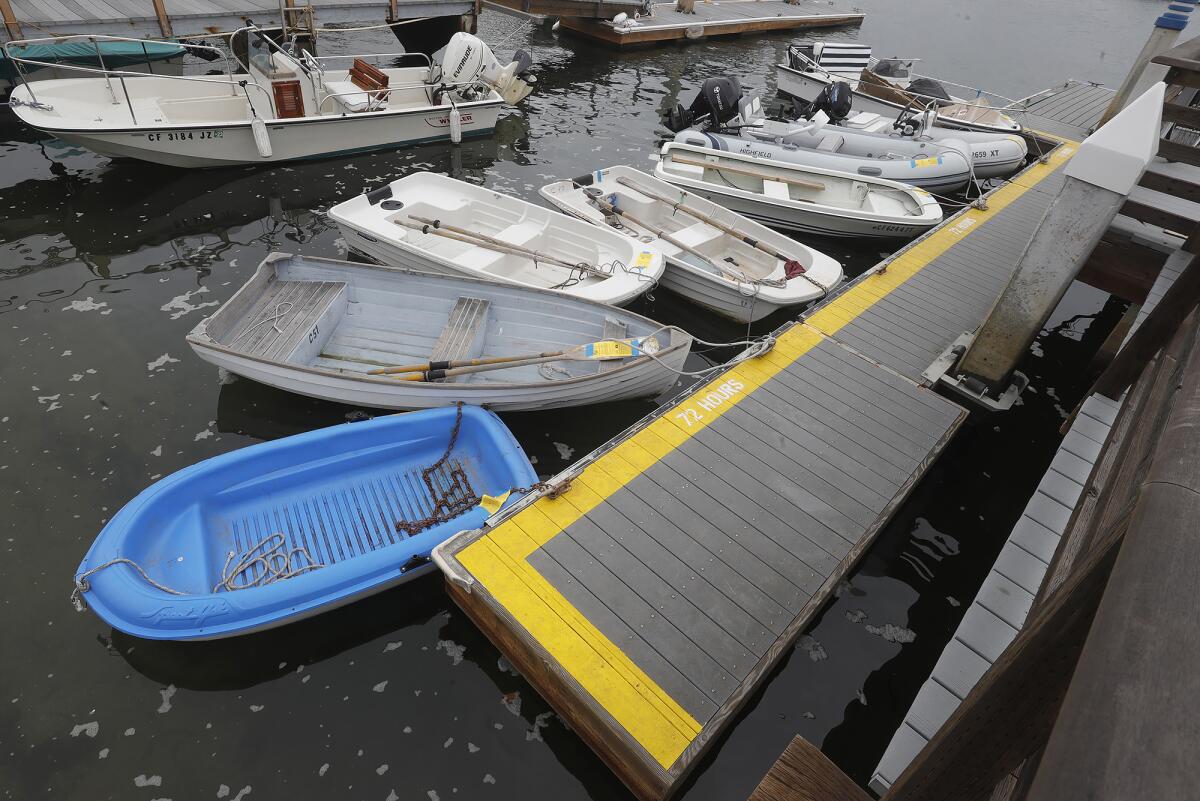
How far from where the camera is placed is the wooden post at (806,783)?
3027 millimetres

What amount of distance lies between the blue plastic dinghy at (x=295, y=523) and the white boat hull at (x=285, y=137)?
10444mm

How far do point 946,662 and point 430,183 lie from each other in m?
12.1

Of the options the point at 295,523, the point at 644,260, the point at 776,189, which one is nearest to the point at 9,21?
the point at 644,260

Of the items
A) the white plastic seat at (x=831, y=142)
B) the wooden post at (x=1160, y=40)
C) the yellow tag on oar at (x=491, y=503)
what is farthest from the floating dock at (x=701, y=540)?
the wooden post at (x=1160, y=40)

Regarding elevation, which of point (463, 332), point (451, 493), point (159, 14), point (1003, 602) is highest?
point (159, 14)

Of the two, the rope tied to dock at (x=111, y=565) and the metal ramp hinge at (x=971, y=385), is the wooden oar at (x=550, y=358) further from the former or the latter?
the metal ramp hinge at (x=971, y=385)

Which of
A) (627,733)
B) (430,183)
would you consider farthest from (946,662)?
Answer: (430,183)

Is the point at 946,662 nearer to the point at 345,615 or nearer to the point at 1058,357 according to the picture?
the point at 345,615

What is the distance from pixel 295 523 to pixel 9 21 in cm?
1659

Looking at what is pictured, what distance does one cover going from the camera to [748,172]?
1489 cm

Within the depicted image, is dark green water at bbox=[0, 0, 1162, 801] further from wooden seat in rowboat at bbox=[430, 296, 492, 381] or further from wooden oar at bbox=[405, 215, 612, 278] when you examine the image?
wooden oar at bbox=[405, 215, 612, 278]

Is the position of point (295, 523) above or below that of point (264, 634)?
above

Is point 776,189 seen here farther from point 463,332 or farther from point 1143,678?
point 1143,678

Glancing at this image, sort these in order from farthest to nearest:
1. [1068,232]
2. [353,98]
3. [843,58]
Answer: [843,58], [353,98], [1068,232]
